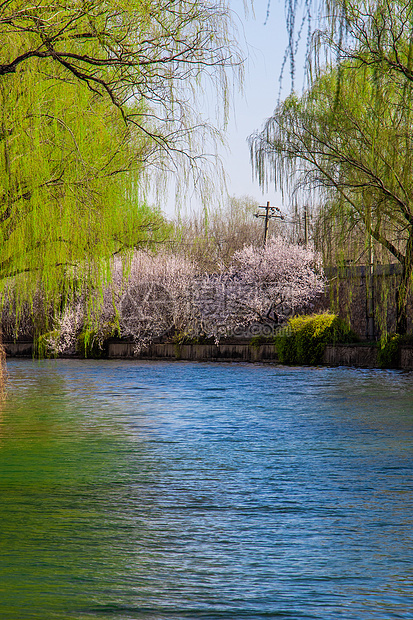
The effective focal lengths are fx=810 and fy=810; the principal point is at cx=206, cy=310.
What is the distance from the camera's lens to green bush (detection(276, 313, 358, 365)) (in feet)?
93.3

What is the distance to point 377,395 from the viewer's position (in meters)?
17.4

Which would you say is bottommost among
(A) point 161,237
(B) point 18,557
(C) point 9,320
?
(B) point 18,557

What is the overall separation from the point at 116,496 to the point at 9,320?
32.8m

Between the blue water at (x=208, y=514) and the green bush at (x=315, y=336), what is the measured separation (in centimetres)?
1305

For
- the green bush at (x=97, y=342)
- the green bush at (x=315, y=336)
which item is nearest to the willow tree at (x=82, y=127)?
the green bush at (x=315, y=336)

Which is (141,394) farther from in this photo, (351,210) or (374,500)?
(374,500)

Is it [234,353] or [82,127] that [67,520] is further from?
[234,353]

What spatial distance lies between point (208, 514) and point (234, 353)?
1055 inches

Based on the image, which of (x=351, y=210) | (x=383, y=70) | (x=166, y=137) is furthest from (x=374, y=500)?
(x=351, y=210)

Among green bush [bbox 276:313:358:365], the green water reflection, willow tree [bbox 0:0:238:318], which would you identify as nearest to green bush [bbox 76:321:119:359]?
green bush [bbox 276:313:358:365]

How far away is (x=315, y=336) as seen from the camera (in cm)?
2861

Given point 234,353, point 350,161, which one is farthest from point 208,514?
point 234,353

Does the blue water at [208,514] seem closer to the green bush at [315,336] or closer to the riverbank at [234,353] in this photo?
the riverbank at [234,353]

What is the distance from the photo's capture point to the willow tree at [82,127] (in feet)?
23.9
